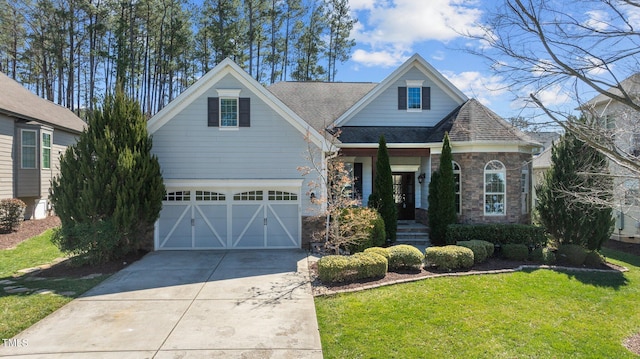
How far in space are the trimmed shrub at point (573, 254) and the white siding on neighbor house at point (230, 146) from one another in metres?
8.29

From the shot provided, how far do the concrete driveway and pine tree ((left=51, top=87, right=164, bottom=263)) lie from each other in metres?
1.25

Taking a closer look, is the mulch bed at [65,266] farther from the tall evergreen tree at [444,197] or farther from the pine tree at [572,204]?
the pine tree at [572,204]

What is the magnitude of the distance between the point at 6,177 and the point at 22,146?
67.6 inches

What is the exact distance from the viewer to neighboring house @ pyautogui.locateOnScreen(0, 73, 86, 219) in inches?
605

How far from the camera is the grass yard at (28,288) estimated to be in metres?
6.75

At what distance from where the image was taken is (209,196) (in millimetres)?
12867

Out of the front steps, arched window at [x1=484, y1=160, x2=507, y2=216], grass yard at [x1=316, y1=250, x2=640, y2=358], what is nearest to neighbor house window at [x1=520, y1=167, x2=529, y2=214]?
arched window at [x1=484, y1=160, x2=507, y2=216]

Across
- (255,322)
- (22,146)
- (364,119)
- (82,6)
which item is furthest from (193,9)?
(255,322)

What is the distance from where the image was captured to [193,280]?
926cm

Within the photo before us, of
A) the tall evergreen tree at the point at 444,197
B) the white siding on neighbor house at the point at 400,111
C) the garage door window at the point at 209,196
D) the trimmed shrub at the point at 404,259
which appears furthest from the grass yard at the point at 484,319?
the white siding on neighbor house at the point at 400,111

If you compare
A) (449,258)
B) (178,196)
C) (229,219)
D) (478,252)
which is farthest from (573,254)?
(178,196)

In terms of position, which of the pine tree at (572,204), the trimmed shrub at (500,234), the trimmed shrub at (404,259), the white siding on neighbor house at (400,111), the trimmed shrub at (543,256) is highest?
the white siding on neighbor house at (400,111)

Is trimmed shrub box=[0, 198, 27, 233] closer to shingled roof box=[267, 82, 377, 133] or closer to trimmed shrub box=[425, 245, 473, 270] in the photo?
shingled roof box=[267, 82, 377, 133]

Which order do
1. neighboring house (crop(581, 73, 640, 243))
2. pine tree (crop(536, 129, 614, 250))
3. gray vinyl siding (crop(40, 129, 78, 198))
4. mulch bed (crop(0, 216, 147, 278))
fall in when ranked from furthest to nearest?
gray vinyl siding (crop(40, 129, 78, 198)) → pine tree (crop(536, 129, 614, 250)) → mulch bed (crop(0, 216, 147, 278)) → neighboring house (crop(581, 73, 640, 243))
